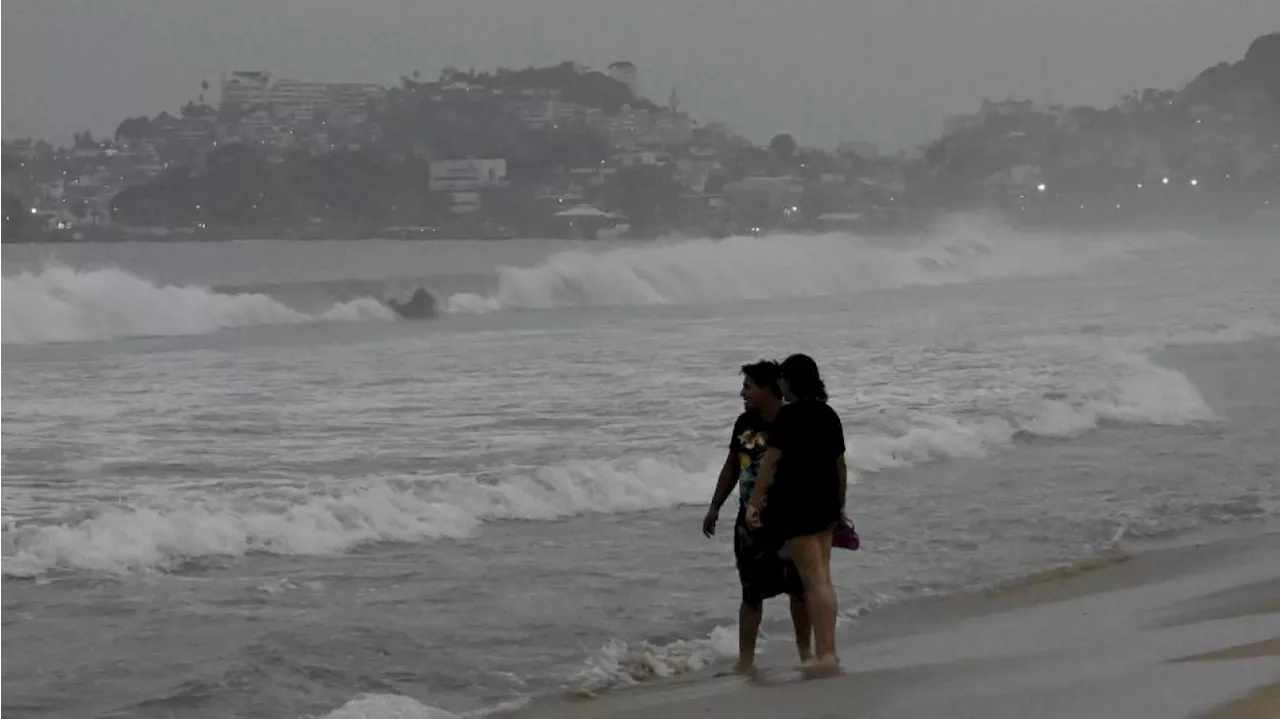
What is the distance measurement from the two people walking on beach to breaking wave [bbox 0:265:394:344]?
31.5 m

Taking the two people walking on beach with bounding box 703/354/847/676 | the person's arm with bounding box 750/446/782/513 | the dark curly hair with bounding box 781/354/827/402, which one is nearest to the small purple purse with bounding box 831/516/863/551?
the two people walking on beach with bounding box 703/354/847/676

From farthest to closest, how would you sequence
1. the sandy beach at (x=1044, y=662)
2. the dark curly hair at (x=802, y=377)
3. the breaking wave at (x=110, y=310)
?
the breaking wave at (x=110, y=310)
the dark curly hair at (x=802, y=377)
the sandy beach at (x=1044, y=662)

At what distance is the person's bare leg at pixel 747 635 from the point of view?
305 inches

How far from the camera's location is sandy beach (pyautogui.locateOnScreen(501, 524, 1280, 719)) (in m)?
6.71

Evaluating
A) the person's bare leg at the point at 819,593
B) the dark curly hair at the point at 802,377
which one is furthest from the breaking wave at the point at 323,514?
the dark curly hair at the point at 802,377

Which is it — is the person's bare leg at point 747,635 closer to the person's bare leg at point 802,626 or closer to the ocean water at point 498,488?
the person's bare leg at point 802,626

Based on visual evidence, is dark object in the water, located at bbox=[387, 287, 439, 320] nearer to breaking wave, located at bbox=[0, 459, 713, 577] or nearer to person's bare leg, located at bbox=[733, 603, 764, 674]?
breaking wave, located at bbox=[0, 459, 713, 577]

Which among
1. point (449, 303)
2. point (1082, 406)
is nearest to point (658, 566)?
point (1082, 406)

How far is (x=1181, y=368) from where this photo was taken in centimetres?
2502

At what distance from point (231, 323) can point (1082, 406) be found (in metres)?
28.0

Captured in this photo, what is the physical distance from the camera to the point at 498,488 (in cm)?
1316

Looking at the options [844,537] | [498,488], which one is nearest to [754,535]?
[844,537]

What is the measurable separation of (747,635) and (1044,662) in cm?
128

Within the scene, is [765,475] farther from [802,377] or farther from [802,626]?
[802,626]
